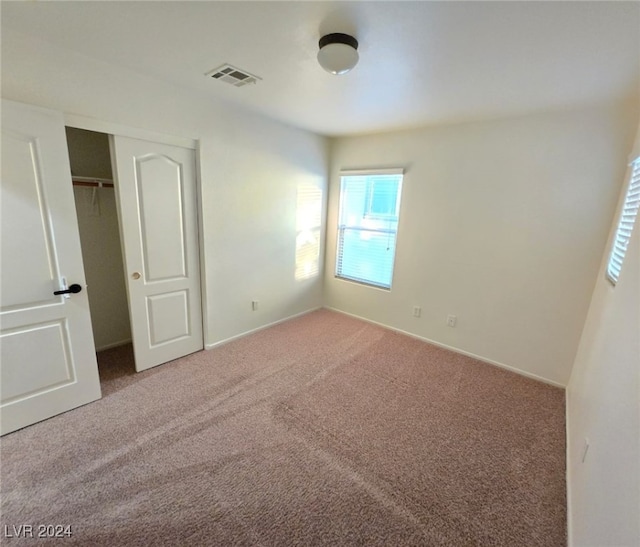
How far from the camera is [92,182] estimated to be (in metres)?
2.61

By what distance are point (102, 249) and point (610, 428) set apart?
3.95m

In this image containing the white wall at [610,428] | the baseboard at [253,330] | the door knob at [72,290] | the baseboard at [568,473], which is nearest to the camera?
the white wall at [610,428]

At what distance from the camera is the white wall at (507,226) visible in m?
2.41

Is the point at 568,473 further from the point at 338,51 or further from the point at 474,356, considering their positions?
the point at 338,51

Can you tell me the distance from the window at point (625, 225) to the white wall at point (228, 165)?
112 inches

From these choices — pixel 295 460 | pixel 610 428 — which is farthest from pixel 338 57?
pixel 295 460

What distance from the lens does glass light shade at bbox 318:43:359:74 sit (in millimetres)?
1521

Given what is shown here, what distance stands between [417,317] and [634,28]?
280 cm

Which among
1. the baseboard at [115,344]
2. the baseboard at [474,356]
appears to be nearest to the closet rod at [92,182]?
the baseboard at [115,344]

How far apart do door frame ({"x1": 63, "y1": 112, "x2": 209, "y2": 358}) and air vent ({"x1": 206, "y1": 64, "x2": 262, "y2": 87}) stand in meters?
0.63

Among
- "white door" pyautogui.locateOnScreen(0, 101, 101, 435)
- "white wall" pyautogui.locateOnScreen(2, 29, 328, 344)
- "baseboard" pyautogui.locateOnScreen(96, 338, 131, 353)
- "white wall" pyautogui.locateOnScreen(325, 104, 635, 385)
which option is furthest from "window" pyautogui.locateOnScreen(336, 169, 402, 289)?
"white door" pyautogui.locateOnScreen(0, 101, 101, 435)

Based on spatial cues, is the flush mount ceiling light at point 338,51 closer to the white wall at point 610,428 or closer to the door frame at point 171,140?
the door frame at point 171,140

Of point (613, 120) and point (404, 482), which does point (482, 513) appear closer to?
point (404, 482)

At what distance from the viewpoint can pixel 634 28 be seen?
1329 millimetres
